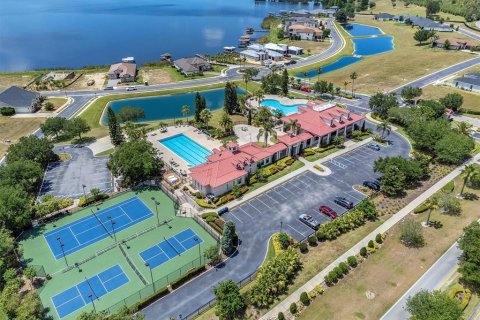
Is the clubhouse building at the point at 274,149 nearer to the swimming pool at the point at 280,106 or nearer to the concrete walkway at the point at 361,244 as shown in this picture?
the swimming pool at the point at 280,106

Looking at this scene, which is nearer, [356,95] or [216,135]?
[216,135]

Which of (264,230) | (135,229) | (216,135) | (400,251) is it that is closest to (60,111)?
(216,135)

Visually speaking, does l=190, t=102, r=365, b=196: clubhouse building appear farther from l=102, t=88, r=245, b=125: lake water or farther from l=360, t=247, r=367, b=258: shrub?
l=102, t=88, r=245, b=125: lake water

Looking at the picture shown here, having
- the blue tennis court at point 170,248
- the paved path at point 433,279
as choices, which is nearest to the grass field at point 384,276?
the paved path at point 433,279

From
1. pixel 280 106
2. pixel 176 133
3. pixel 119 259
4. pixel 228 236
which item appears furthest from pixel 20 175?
pixel 280 106

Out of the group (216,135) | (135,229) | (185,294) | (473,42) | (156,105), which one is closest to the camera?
(185,294)

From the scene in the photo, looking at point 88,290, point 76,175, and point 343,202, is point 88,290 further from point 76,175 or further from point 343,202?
point 343,202

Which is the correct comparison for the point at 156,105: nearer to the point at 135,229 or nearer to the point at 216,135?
the point at 216,135
